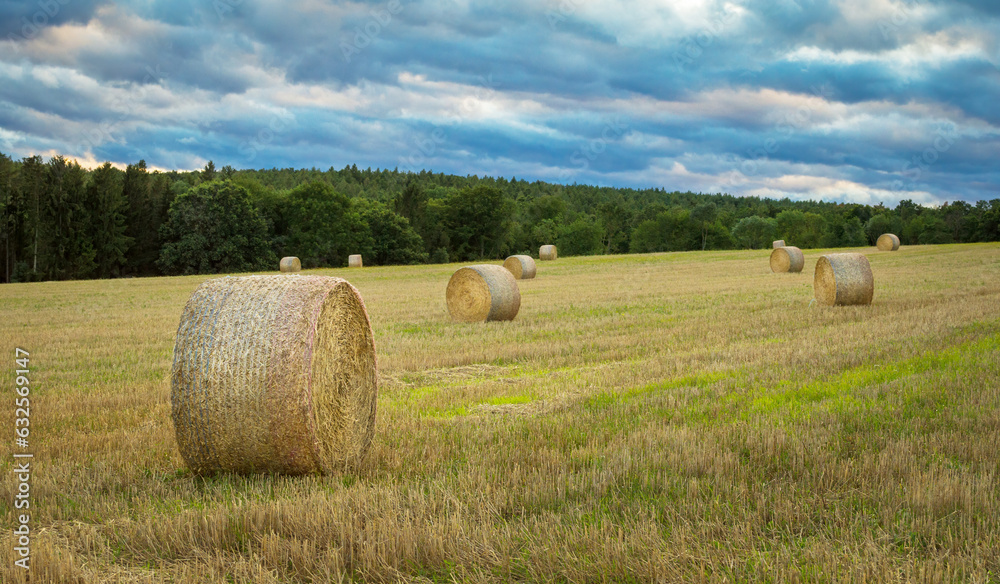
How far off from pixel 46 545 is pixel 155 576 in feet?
2.24

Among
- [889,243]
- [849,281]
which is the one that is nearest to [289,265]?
[849,281]

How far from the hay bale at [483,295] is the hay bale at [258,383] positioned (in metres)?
10.5

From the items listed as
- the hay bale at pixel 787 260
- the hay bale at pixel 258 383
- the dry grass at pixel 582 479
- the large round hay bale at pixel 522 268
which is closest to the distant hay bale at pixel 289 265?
the large round hay bale at pixel 522 268

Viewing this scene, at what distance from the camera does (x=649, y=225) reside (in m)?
120

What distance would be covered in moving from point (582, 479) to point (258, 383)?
2.58 metres

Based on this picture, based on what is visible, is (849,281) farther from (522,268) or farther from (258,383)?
(522,268)

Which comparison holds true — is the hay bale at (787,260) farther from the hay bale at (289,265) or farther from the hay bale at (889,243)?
the hay bale at (289,265)

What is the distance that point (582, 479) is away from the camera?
500cm

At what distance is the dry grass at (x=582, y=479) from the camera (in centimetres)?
378

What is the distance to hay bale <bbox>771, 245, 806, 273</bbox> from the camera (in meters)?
36.1

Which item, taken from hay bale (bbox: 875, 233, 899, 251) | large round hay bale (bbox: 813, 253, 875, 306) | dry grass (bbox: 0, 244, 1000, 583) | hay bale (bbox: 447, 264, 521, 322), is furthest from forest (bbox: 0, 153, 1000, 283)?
dry grass (bbox: 0, 244, 1000, 583)

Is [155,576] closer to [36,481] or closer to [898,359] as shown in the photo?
[36,481]

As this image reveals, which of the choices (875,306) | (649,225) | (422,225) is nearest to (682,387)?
(875,306)

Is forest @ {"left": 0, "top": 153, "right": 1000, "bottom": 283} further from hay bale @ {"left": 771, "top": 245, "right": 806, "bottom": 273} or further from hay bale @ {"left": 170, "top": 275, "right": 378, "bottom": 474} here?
hay bale @ {"left": 170, "top": 275, "right": 378, "bottom": 474}
